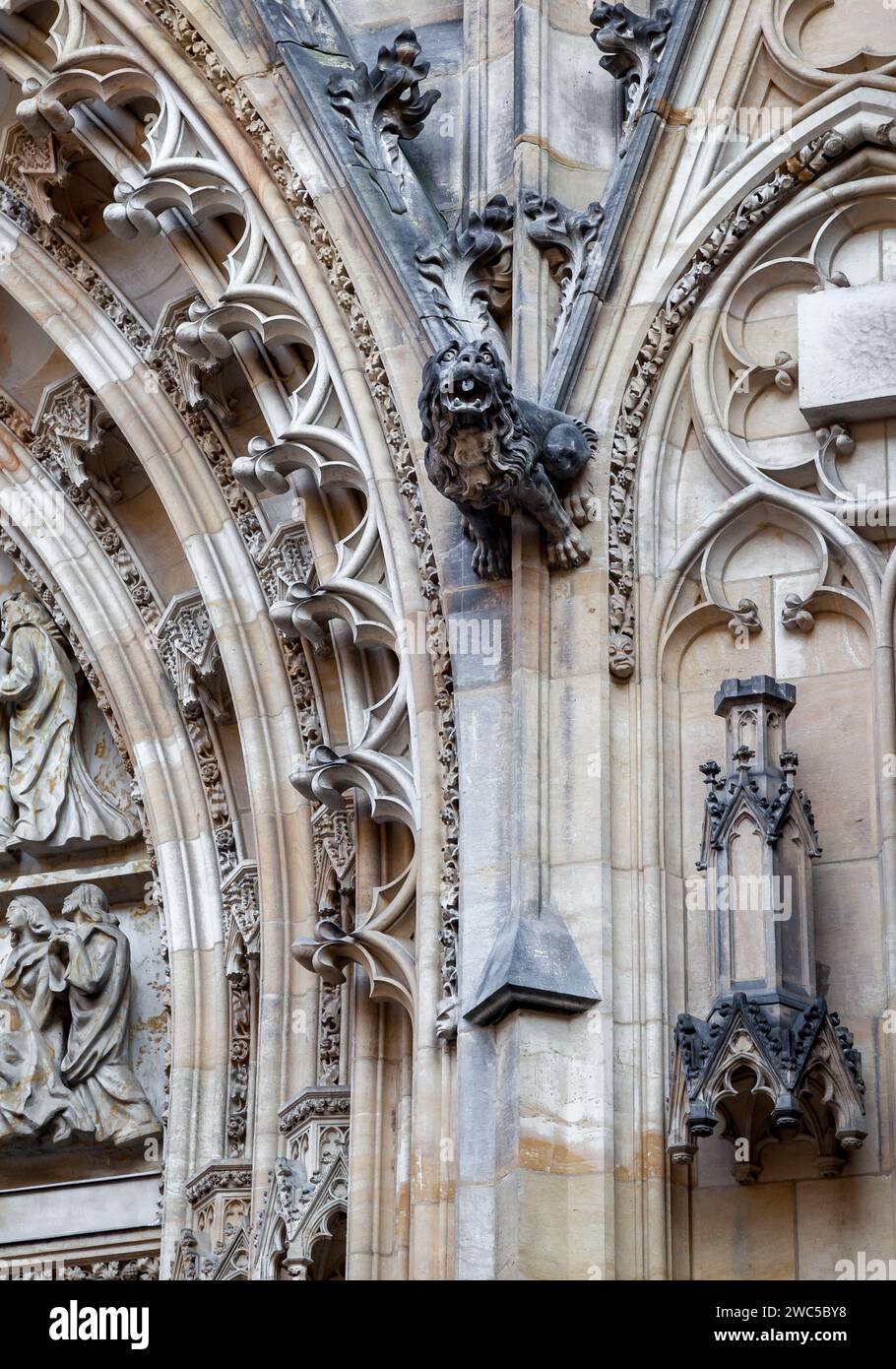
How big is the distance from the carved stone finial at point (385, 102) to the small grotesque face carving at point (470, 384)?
1.64m

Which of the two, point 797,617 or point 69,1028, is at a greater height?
point 797,617

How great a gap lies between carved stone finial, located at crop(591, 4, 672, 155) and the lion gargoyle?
4.84 ft

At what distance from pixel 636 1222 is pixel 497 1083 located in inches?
26.2

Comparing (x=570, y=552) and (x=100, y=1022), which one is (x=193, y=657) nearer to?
(x=100, y=1022)

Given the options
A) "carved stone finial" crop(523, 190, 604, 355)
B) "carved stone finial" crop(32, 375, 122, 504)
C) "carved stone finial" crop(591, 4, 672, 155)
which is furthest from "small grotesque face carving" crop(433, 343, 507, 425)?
"carved stone finial" crop(32, 375, 122, 504)

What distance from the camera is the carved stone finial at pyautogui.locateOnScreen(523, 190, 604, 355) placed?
1155 cm

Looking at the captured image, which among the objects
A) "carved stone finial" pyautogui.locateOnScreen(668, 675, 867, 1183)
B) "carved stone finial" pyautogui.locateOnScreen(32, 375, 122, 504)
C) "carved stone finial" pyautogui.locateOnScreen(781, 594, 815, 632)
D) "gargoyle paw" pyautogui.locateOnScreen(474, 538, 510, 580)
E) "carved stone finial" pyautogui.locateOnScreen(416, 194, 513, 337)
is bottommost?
"carved stone finial" pyautogui.locateOnScreen(668, 675, 867, 1183)

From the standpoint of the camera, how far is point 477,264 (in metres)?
11.7

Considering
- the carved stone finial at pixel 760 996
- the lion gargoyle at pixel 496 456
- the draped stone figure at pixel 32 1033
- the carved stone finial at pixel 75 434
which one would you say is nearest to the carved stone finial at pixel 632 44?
the lion gargoyle at pixel 496 456

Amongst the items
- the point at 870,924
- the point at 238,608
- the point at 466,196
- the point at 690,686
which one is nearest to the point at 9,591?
the point at 238,608

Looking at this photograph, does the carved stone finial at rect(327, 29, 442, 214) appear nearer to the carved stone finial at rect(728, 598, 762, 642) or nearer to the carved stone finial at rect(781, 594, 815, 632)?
the carved stone finial at rect(728, 598, 762, 642)

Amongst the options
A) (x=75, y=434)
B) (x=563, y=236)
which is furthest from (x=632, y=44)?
(x=75, y=434)

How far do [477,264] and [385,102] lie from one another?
0.97 m

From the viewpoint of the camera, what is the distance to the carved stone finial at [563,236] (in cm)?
1155
